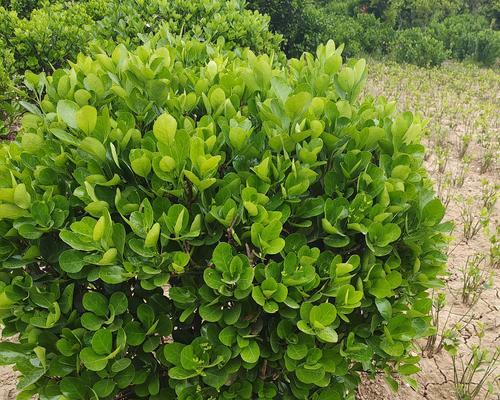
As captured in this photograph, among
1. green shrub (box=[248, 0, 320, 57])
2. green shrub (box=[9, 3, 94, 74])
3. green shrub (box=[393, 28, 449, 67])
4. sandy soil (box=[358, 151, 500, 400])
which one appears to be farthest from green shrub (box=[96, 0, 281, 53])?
green shrub (box=[393, 28, 449, 67])

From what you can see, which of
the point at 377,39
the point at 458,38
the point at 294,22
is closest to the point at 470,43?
the point at 458,38

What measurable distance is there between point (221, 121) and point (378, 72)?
8.96 meters

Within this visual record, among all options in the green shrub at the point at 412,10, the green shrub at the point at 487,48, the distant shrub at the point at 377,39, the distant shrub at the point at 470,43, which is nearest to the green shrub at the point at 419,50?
the distant shrub at the point at 377,39

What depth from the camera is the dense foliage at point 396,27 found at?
31.4 ft

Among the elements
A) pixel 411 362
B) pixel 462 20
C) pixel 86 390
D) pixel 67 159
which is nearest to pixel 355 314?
pixel 411 362

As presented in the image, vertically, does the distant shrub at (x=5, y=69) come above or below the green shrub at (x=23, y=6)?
above

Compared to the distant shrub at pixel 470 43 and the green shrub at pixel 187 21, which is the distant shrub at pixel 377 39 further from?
the green shrub at pixel 187 21

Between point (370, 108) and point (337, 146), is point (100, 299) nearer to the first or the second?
point (337, 146)

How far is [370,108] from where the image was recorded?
202cm

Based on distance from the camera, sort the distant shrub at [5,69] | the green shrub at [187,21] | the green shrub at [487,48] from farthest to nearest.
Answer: the green shrub at [487,48] < the green shrub at [187,21] < the distant shrub at [5,69]

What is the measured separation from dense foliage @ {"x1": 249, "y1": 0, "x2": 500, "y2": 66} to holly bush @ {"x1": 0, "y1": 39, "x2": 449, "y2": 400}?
8.09 m

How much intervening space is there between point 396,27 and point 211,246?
51.3 feet

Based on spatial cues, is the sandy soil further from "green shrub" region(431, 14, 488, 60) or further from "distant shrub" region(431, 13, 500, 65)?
"green shrub" region(431, 14, 488, 60)

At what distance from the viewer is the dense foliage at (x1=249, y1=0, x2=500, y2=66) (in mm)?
9562
